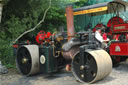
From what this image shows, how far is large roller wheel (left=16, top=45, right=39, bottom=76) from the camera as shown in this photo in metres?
5.27

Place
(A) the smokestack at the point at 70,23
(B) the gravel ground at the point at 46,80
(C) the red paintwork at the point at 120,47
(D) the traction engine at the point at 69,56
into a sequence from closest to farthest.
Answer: (D) the traction engine at the point at 69,56 < (B) the gravel ground at the point at 46,80 < (A) the smokestack at the point at 70,23 < (C) the red paintwork at the point at 120,47

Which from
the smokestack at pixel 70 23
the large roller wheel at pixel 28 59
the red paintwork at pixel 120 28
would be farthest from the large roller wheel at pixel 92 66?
the red paintwork at pixel 120 28

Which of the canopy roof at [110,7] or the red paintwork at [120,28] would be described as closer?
the red paintwork at [120,28]

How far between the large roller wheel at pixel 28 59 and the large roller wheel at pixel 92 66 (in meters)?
1.37

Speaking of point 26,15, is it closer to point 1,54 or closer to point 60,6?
point 1,54

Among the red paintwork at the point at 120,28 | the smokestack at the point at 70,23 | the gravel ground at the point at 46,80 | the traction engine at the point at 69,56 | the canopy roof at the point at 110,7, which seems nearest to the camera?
the traction engine at the point at 69,56

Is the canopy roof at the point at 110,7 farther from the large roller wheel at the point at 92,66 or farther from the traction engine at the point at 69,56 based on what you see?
the large roller wheel at the point at 92,66

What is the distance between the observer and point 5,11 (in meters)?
7.28

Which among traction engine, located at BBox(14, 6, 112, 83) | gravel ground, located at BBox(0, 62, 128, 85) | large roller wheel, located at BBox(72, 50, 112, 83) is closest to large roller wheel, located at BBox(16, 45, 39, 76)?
traction engine, located at BBox(14, 6, 112, 83)

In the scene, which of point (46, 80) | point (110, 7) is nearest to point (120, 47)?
point (110, 7)

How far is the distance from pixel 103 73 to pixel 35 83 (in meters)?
1.76

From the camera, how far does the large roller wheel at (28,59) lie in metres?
5.27

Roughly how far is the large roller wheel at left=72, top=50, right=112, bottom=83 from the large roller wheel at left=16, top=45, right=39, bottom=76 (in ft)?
4.50

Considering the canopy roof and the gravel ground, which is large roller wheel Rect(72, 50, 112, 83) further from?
the canopy roof
